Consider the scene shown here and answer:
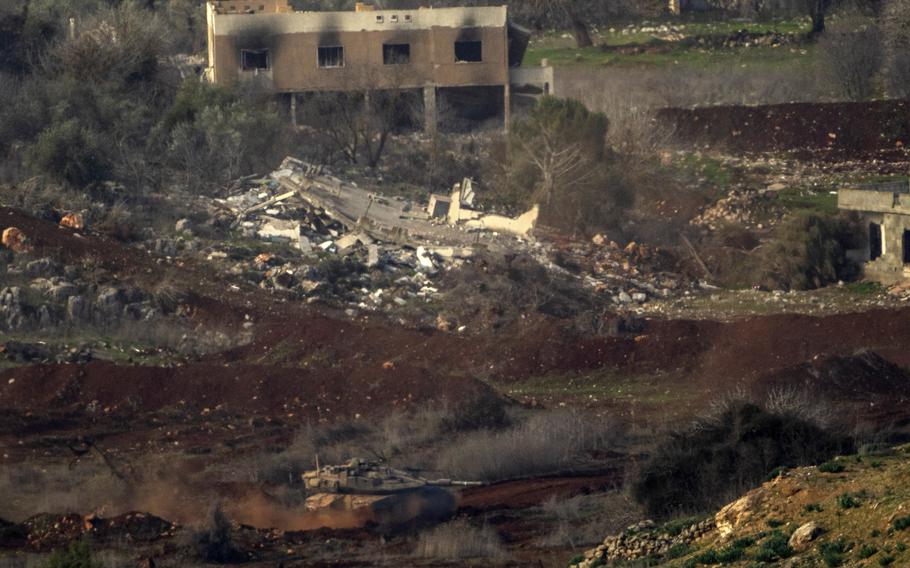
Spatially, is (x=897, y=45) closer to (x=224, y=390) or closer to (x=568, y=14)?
(x=568, y=14)

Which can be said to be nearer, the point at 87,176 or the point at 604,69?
the point at 87,176

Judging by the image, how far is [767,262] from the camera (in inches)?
1431

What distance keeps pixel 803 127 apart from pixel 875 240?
30.0 ft

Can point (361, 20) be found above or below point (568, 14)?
above

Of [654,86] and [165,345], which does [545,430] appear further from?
[654,86]

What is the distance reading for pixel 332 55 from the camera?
151 feet

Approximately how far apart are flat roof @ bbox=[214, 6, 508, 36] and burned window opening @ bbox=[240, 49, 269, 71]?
54 centimetres

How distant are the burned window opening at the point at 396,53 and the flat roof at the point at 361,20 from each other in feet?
1.37

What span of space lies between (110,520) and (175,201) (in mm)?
15765

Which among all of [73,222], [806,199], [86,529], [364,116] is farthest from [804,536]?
[364,116]

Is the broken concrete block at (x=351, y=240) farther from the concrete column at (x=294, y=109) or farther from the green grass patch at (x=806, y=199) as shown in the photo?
the green grass patch at (x=806, y=199)

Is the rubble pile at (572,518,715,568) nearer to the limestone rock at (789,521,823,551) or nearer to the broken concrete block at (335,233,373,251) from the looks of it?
the limestone rock at (789,521,823,551)

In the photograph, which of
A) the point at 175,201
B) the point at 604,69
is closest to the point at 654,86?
the point at 604,69

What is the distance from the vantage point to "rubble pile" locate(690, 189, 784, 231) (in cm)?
4006
